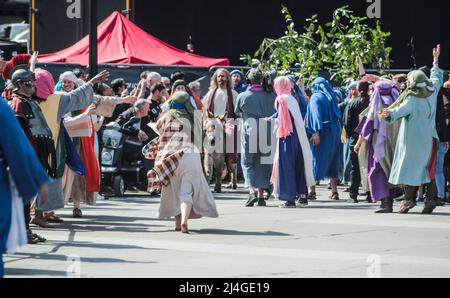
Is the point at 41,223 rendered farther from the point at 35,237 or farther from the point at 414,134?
the point at 414,134

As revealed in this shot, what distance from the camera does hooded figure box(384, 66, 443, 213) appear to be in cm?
1667

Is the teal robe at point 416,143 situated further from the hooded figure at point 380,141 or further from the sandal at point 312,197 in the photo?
the sandal at point 312,197

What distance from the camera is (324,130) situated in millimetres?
20281

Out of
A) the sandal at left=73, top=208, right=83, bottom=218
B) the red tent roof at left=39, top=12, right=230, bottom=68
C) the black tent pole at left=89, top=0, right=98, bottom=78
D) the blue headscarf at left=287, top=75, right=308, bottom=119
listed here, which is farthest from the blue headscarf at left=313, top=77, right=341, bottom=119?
the red tent roof at left=39, top=12, right=230, bottom=68

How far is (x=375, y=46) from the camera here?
952 inches

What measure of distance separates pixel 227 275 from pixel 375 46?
47.9 feet

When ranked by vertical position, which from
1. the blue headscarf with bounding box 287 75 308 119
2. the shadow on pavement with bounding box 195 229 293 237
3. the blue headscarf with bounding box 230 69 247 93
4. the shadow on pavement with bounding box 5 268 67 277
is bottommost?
the shadow on pavement with bounding box 5 268 67 277

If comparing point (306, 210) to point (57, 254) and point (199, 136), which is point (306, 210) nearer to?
point (199, 136)

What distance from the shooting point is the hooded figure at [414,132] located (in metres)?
16.7

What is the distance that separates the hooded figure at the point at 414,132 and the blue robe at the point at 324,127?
123 inches

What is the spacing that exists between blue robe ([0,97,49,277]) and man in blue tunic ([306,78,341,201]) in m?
12.1

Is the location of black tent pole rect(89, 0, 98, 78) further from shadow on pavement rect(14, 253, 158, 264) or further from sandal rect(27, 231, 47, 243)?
shadow on pavement rect(14, 253, 158, 264)

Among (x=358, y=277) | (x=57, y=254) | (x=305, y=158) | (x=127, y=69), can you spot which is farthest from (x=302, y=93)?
(x=358, y=277)

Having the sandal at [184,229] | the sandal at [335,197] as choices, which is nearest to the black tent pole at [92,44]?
the sandal at [335,197]
